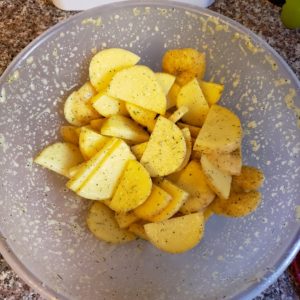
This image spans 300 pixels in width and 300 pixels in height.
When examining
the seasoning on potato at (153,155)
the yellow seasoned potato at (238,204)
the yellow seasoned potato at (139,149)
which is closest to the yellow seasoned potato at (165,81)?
the seasoning on potato at (153,155)

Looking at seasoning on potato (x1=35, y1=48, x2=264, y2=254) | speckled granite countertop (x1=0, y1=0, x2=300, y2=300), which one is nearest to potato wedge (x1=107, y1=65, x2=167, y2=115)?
seasoning on potato (x1=35, y1=48, x2=264, y2=254)

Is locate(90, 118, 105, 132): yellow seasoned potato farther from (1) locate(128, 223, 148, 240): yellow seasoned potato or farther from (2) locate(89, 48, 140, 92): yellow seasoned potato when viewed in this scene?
(1) locate(128, 223, 148, 240): yellow seasoned potato

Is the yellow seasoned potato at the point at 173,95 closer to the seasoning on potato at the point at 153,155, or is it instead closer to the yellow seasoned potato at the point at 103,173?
the seasoning on potato at the point at 153,155

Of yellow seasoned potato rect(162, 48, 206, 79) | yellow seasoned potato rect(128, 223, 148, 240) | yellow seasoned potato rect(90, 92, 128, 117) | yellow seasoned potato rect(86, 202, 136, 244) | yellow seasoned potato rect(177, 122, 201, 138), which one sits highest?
yellow seasoned potato rect(162, 48, 206, 79)

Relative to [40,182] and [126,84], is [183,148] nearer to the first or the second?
[126,84]

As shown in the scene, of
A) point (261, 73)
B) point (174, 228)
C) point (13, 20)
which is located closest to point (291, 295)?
point (174, 228)
